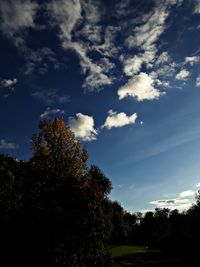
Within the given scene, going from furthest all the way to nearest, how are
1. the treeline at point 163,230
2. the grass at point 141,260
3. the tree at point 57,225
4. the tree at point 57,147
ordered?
the treeline at point 163,230 → the grass at point 141,260 → the tree at point 57,147 → the tree at point 57,225

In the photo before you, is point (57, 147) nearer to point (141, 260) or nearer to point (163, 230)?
point (141, 260)

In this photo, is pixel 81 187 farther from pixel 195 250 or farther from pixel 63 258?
pixel 195 250

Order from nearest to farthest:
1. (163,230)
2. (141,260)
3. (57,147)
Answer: (57,147), (141,260), (163,230)

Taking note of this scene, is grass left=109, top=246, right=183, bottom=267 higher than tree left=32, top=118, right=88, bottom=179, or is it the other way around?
tree left=32, top=118, right=88, bottom=179

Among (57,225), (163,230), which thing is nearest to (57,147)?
(57,225)

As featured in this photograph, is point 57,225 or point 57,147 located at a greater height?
point 57,147

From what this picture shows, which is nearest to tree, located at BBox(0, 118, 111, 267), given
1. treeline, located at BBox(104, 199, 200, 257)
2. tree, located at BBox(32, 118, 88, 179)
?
tree, located at BBox(32, 118, 88, 179)

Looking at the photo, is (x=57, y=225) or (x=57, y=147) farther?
(x=57, y=147)

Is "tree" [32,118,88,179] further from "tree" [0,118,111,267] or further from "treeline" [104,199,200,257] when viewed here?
"tree" [0,118,111,267]

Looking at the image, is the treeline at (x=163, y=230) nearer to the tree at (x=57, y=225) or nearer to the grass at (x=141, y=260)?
the grass at (x=141, y=260)

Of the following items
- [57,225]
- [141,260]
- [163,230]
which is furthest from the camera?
[163,230]

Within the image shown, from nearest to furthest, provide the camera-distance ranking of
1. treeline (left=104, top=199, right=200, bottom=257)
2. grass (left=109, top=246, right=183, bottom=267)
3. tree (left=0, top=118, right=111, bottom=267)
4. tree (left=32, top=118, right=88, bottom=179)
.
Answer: tree (left=0, top=118, right=111, bottom=267) < tree (left=32, top=118, right=88, bottom=179) < grass (left=109, top=246, right=183, bottom=267) < treeline (left=104, top=199, right=200, bottom=257)

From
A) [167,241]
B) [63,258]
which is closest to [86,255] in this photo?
[63,258]

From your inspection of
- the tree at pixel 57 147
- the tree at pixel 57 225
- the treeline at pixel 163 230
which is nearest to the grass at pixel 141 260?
the treeline at pixel 163 230
